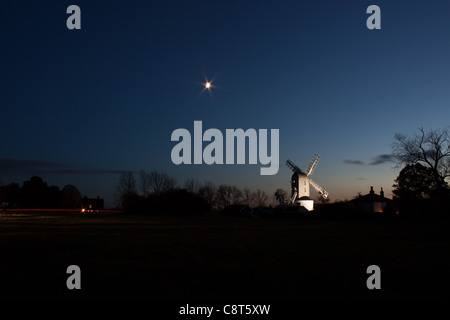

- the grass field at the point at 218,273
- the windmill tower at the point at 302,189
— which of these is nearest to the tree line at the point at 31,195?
the windmill tower at the point at 302,189

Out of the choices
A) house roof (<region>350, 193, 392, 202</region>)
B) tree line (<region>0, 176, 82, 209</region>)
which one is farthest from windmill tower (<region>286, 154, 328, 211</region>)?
tree line (<region>0, 176, 82, 209</region>)

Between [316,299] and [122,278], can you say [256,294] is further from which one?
[122,278]

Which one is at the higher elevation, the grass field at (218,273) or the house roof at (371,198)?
the grass field at (218,273)

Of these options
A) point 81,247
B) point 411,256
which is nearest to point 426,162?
point 411,256

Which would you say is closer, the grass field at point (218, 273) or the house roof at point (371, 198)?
the grass field at point (218, 273)

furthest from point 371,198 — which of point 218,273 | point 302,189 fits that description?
point 218,273

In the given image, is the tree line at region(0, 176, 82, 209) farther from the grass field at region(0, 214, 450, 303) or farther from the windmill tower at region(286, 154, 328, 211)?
the grass field at region(0, 214, 450, 303)

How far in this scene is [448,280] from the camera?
1006cm

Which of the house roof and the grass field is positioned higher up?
the grass field

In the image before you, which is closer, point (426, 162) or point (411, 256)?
point (411, 256)

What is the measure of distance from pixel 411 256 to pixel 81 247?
46.7ft

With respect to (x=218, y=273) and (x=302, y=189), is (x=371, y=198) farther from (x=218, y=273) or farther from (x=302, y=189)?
(x=218, y=273)

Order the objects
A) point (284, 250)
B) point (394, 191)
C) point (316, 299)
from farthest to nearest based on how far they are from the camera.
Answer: point (394, 191)
point (284, 250)
point (316, 299)

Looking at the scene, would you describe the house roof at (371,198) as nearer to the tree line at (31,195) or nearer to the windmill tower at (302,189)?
the windmill tower at (302,189)
